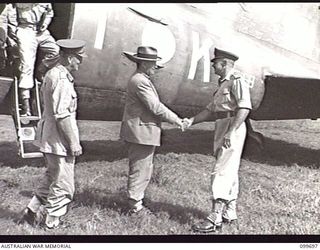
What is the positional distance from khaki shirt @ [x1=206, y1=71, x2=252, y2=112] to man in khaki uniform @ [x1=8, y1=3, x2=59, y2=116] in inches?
74.0

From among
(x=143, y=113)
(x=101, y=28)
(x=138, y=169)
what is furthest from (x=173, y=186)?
(x=101, y=28)

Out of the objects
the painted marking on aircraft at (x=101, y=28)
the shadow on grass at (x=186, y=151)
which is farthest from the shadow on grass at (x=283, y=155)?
the painted marking on aircraft at (x=101, y=28)

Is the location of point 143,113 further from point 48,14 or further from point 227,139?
point 48,14

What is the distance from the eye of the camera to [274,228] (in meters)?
4.88

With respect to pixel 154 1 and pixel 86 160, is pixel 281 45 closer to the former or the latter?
pixel 154 1

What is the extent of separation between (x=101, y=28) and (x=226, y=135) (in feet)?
6.13

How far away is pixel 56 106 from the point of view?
4.10 meters

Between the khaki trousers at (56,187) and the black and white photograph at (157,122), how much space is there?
0.04 feet

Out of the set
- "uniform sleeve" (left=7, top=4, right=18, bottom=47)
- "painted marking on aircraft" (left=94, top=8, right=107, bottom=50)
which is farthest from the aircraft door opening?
"uniform sleeve" (left=7, top=4, right=18, bottom=47)

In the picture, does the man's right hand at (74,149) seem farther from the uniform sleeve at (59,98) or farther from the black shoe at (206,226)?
the black shoe at (206,226)

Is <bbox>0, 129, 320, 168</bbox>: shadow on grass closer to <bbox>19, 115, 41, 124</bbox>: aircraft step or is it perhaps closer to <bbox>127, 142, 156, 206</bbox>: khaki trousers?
<bbox>19, 115, 41, 124</bbox>: aircraft step

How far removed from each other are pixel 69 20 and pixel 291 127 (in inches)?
142

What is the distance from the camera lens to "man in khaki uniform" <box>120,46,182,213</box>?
4551mm

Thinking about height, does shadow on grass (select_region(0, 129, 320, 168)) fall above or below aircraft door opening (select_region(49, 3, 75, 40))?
below
